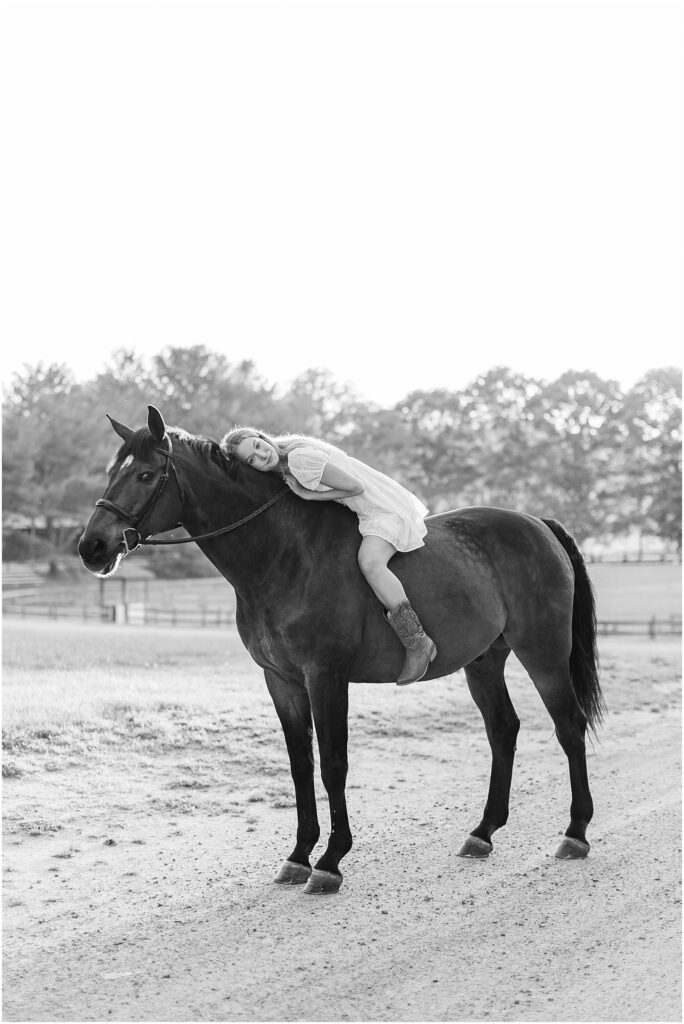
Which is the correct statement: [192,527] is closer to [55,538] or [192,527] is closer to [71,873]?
[71,873]

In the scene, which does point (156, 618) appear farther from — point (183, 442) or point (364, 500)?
point (183, 442)

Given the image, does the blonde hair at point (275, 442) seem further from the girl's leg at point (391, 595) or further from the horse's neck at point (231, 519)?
the girl's leg at point (391, 595)

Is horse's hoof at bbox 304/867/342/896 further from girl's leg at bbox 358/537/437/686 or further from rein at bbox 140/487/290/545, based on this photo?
rein at bbox 140/487/290/545

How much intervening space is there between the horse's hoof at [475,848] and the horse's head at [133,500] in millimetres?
2516

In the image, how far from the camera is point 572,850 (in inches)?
210

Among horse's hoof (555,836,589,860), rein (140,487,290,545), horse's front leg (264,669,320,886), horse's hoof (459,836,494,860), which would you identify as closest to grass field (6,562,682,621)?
horse's hoof (555,836,589,860)

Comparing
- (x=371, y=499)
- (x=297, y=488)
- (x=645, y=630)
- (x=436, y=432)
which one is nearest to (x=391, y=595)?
(x=371, y=499)

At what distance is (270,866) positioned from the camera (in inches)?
205

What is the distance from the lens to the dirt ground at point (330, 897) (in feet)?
12.0

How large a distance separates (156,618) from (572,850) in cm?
2689

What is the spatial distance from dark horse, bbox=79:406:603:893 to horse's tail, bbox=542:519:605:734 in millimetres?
224

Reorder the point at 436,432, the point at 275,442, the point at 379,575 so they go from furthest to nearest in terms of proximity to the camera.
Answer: the point at 436,432
the point at 275,442
the point at 379,575

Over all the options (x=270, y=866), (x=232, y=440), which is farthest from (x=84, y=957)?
(x=232, y=440)

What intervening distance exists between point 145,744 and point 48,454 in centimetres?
3829
